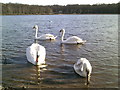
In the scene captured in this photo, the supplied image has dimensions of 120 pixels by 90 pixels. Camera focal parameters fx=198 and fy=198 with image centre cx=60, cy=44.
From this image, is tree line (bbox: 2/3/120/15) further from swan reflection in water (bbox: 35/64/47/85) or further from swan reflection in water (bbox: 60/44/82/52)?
swan reflection in water (bbox: 35/64/47/85)

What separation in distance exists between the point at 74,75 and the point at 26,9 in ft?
317

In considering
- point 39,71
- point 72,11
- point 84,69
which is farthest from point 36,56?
point 72,11

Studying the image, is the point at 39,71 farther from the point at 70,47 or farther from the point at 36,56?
the point at 70,47

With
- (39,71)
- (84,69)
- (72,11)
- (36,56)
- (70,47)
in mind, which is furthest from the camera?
(72,11)

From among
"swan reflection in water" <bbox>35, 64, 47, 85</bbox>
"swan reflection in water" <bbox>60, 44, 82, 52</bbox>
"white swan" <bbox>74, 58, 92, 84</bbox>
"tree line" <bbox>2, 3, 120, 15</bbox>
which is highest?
"tree line" <bbox>2, 3, 120, 15</bbox>

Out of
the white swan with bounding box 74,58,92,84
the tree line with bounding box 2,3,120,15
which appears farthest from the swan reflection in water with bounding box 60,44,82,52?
the tree line with bounding box 2,3,120,15

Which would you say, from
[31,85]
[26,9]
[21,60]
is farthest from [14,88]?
[26,9]

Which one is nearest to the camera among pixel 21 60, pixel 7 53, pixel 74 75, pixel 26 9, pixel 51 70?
pixel 74 75

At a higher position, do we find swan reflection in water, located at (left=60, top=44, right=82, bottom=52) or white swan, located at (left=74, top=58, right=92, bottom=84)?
swan reflection in water, located at (left=60, top=44, right=82, bottom=52)

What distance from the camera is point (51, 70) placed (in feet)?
27.2

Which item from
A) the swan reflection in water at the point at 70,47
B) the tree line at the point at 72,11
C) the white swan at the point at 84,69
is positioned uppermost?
the tree line at the point at 72,11

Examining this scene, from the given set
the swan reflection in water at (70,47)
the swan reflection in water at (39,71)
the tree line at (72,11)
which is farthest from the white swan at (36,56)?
the tree line at (72,11)

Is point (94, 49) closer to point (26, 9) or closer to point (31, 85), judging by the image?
point (31, 85)

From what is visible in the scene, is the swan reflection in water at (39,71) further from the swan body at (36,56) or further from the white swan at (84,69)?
the white swan at (84,69)
